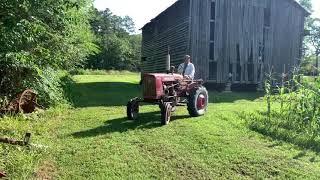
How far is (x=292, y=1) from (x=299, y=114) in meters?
15.4

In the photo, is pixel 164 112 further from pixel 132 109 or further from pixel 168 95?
pixel 132 109

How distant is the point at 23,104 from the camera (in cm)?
1257

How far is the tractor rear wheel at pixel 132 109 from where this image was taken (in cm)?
1207

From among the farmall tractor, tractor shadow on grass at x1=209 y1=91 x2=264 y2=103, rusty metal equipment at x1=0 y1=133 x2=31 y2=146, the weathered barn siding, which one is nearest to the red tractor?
the farmall tractor

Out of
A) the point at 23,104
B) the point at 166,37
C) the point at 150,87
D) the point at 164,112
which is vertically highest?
the point at 166,37

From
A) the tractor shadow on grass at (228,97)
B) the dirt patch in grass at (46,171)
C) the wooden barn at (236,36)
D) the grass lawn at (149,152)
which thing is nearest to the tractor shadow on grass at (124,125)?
the grass lawn at (149,152)

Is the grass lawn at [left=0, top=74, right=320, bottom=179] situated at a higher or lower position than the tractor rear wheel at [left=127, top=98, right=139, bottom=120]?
lower

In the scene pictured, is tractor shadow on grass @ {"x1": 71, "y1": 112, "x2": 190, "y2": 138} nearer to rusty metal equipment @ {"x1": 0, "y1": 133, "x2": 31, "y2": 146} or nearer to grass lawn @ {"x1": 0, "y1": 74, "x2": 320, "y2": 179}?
grass lawn @ {"x1": 0, "y1": 74, "x2": 320, "y2": 179}

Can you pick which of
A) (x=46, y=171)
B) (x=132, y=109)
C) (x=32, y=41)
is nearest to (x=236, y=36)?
(x=132, y=109)

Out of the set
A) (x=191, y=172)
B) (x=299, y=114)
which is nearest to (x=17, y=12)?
(x=191, y=172)

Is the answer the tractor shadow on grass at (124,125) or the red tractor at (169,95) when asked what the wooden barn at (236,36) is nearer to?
the red tractor at (169,95)

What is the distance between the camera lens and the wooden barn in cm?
2408

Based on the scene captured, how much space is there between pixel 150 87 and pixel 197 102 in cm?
182

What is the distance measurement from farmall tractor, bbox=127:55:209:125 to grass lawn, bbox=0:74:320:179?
1.10ft
